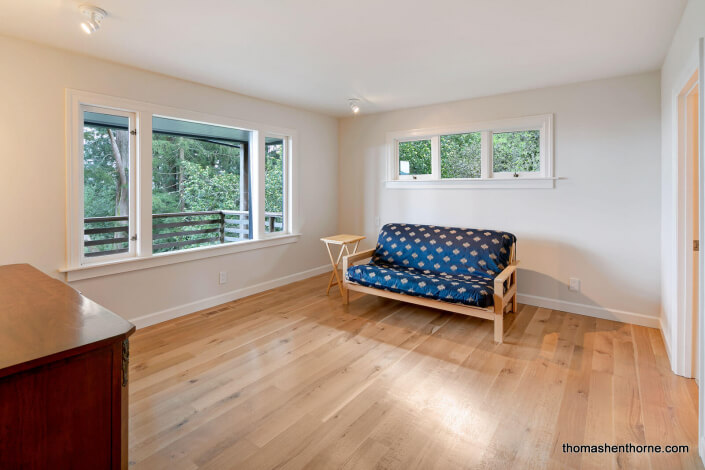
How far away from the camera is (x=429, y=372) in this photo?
2.53 m

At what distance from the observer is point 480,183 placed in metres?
4.19

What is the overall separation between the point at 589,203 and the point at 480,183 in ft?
3.60

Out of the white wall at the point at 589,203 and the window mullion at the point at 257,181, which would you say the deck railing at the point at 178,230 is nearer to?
the window mullion at the point at 257,181

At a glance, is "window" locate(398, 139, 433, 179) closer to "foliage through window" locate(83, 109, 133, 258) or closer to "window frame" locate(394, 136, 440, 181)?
"window frame" locate(394, 136, 440, 181)

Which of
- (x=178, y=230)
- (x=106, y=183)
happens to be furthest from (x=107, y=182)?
(x=178, y=230)

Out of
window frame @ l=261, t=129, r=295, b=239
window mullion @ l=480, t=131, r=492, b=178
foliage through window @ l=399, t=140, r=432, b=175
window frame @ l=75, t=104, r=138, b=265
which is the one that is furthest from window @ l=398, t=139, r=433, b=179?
window frame @ l=75, t=104, r=138, b=265

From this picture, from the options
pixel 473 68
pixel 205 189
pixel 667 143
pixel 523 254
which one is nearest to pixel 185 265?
pixel 205 189

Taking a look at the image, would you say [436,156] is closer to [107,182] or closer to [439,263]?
[439,263]

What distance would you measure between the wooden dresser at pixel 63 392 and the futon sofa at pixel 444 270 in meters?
2.60

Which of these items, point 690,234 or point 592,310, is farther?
point 592,310

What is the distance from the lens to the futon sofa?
121 inches

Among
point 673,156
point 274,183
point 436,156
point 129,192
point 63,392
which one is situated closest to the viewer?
point 63,392

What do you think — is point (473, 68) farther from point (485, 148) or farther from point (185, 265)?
point (185, 265)

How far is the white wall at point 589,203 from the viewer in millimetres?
3301
